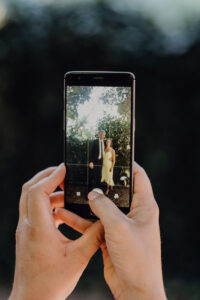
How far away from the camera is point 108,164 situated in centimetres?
65

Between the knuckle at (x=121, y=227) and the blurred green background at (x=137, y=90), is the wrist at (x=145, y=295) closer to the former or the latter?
the knuckle at (x=121, y=227)

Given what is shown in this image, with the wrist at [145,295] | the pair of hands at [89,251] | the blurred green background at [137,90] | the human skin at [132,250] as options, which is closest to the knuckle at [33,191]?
the pair of hands at [89,251]

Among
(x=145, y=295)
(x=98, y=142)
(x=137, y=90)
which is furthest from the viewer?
(x=137, y=90)

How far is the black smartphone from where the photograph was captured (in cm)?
63

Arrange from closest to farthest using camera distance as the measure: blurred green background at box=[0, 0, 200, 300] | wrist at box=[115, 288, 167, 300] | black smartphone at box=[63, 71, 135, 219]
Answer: wrist at box=[115, 288, 167, 300]
black smartphone at box=[63, 71, 135, 219]
blurred green background at box=[0, 0, 200, 300]

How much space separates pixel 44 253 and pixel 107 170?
0.21 metres

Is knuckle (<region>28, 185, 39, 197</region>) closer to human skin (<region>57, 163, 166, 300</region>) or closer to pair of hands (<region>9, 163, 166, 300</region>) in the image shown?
pair of hands (<region>9, 163, 166, 300</region>)

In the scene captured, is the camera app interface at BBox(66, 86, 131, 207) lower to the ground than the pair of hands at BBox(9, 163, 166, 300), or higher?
higher

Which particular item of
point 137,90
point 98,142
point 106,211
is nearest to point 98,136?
point 98,142

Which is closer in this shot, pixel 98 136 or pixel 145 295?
pixel 145 295

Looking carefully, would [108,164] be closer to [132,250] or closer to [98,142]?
[98,142]

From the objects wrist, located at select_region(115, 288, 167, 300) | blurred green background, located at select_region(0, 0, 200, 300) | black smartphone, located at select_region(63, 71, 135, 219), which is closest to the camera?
wrist, located at select_region(115, 288, 167, 300)

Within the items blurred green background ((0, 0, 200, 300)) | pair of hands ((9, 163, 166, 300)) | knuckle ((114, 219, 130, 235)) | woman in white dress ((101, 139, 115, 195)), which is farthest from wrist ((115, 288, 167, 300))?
blurred green background ((0, 0, 200, 300))

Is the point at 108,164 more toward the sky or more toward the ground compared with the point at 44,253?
more toward the sky
